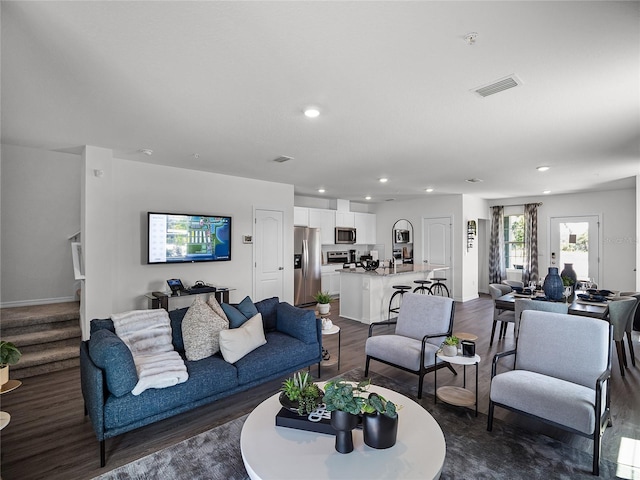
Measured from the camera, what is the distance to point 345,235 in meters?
8.58

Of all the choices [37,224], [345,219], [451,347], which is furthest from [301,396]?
[345,219]

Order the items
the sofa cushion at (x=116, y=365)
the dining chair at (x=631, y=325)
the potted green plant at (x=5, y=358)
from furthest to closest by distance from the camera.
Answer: the dining chair at (x=631, y=325)
the sofa cushion at (x=116, y=365)
the potted green plant at (x=5, y=358)

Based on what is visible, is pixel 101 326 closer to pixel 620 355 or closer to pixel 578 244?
pixel 620 355

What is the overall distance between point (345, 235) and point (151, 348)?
6170mm

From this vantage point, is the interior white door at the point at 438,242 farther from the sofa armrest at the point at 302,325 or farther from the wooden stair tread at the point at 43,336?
the wooden stair tread at the point at 43,336

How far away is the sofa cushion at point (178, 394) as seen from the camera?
2215mm

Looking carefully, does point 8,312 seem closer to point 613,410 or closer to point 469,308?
point 613,410

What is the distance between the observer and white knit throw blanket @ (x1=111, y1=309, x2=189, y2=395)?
2.41 m

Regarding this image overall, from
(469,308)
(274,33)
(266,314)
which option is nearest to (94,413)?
(266,314)

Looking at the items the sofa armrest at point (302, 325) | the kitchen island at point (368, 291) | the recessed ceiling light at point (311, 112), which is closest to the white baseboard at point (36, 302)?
the sofa armrest at point (302, 325)

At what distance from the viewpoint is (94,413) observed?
2209 mm

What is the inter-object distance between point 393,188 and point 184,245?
423cm

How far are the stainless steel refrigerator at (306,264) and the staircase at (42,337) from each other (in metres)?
3.79

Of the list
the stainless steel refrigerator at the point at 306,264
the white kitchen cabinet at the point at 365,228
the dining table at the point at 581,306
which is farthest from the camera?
the white kitchen cabinet at the point at 365,228
